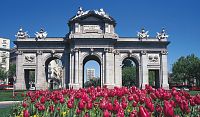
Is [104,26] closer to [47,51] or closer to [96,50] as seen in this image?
[96,50]

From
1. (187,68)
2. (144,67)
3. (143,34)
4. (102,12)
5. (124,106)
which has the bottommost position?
(124,106)

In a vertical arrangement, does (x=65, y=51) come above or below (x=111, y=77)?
above

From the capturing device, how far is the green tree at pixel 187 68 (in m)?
103

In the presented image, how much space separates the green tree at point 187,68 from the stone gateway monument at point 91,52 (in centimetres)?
3790

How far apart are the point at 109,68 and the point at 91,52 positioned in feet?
17.0

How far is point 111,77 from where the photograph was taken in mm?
65938

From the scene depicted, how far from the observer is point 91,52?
6569 cm

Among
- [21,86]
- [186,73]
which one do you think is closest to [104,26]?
[21,86]

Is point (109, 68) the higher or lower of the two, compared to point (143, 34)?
lower

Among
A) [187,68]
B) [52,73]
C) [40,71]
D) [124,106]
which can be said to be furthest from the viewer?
[52,73]

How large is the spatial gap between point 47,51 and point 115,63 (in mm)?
15450

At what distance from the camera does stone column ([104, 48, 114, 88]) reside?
65.2 metres

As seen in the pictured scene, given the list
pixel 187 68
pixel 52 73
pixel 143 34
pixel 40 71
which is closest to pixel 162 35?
pixel 143 34

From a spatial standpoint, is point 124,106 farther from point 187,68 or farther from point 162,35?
point 187,68
